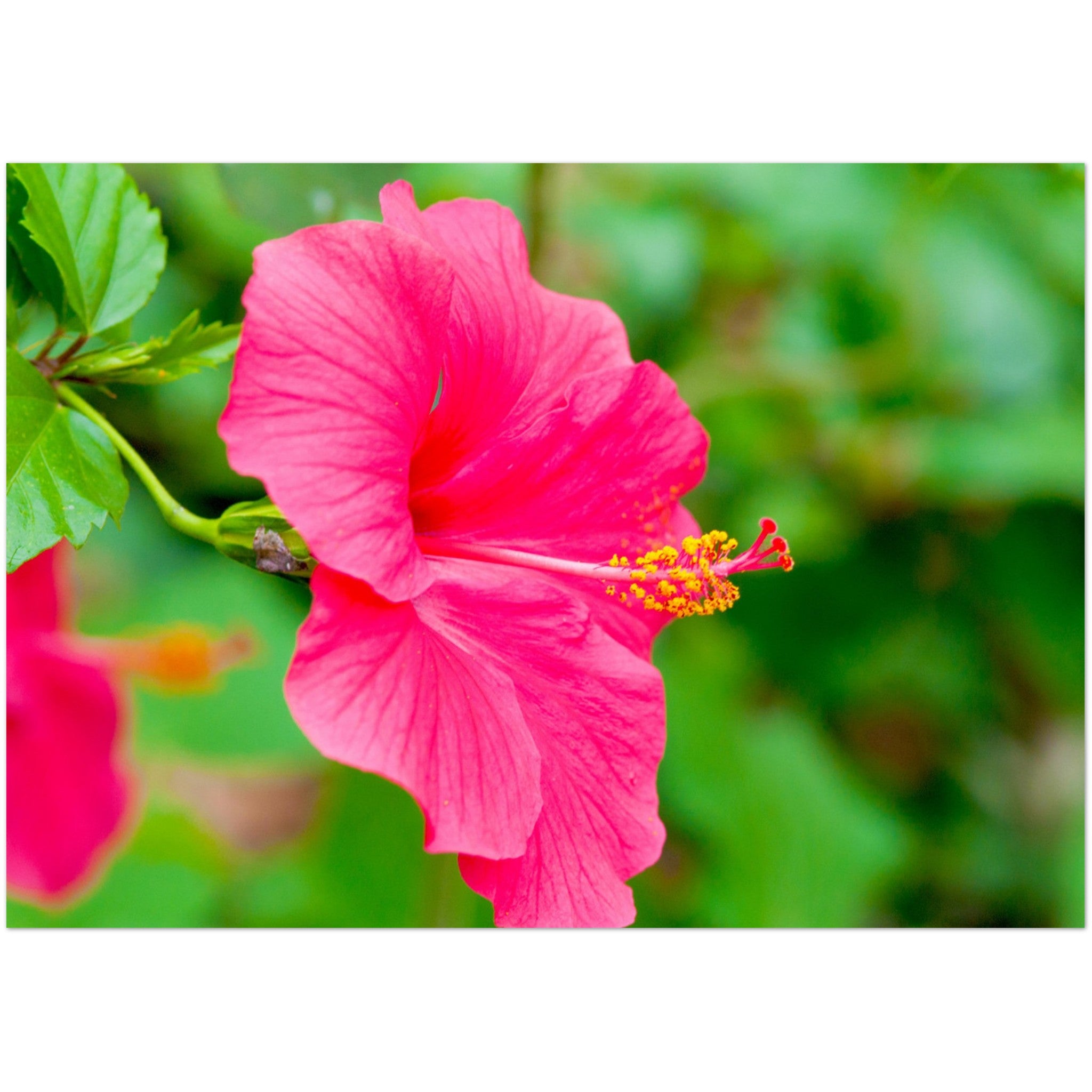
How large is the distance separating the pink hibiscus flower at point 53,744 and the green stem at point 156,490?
1.45ft

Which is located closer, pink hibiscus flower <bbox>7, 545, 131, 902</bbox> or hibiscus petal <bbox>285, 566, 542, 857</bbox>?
hibiscus petal <bbox>285, 566, 542, 857</bbox>

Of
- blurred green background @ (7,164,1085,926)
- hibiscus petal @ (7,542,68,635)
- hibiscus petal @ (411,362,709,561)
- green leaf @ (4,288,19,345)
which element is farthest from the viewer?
blurred green background @ (7,164,1085,926)

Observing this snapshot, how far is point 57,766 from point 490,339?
92 centimetres

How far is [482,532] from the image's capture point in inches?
44.7

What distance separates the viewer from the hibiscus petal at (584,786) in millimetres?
1053

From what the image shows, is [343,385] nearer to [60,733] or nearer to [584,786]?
[584,786]

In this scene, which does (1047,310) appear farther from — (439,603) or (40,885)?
(40,885)

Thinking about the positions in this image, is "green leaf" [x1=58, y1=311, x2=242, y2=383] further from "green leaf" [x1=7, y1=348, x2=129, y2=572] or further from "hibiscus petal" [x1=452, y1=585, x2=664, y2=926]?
"hibiscus petal" [x1=452, y1=585, x2=664, y2=926]

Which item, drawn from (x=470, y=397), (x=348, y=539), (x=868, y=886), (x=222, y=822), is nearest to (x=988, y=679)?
(x=868, y=886)

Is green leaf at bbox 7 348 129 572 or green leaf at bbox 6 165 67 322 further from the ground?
green leaf at bbox 6 165 67 322

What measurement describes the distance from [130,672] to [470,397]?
0.93 meters

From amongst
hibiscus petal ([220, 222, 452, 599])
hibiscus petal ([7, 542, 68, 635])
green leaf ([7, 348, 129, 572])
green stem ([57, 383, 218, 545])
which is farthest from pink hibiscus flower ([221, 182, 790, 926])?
hibiscus petal ([7, 542, 68, 635])

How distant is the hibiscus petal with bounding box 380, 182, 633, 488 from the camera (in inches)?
42.3

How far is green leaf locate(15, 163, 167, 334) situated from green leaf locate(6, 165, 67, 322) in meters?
0.05
